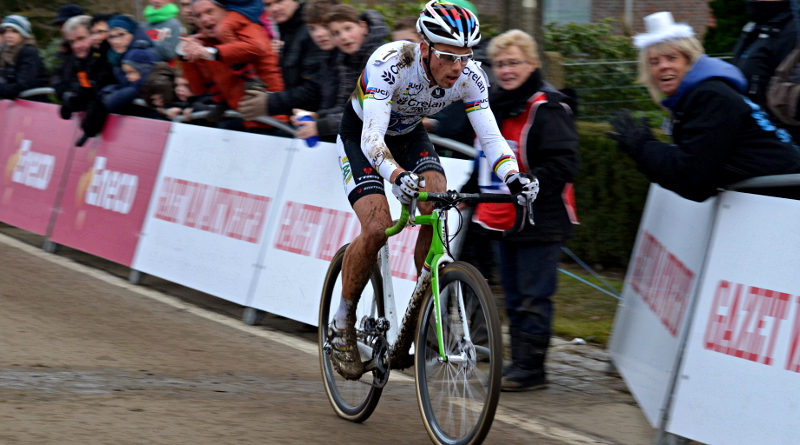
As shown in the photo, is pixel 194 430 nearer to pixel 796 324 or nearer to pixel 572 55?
pixel 796 324

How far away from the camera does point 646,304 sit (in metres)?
5.68

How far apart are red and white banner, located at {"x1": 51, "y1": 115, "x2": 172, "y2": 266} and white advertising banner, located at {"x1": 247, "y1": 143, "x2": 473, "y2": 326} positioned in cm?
210

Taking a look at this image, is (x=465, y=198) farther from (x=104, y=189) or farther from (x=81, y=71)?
(x=81, y=71)

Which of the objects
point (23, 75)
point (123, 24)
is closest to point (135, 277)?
point (123, 24)

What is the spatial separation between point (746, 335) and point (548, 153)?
1937 millimetres

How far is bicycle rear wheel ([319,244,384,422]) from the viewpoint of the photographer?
5.13m

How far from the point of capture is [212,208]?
27.5ft

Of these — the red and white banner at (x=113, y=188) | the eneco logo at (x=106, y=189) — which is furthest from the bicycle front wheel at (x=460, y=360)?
the eneco logo at (x=106, y=189)

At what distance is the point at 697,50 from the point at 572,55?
41.1 ft

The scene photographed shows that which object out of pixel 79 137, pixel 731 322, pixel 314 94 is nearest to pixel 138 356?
pixel 314 94

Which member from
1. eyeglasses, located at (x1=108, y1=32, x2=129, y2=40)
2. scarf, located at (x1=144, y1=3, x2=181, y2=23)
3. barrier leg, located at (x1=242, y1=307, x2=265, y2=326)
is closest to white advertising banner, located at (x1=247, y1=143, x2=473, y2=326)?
barrier leg, located at (x1=242, y1=307, x2=265, y2=326)

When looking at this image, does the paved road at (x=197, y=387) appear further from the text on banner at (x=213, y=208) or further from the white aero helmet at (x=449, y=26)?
the white aero helmet at (x=449, y=26)

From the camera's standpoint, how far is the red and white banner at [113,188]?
9.32 metres

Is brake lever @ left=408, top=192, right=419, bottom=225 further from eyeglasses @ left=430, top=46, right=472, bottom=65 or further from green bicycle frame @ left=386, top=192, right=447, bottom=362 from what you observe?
eyeglasses @ left=430, top=46, right=472, bottom=65
